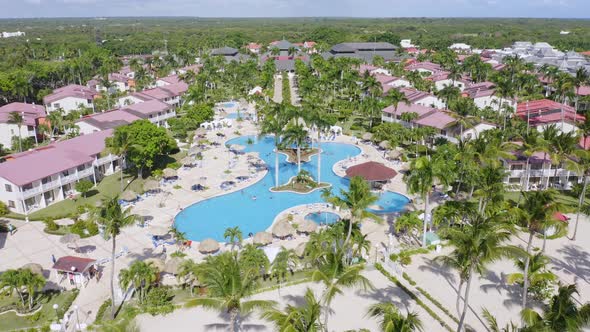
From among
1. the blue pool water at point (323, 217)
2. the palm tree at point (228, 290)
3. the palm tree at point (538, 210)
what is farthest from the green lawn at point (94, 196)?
the palm tree at point (538, 210)

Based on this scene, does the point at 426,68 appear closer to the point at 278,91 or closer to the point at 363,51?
the point at 278,91

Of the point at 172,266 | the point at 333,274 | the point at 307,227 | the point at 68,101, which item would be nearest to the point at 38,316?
the point at 172,266

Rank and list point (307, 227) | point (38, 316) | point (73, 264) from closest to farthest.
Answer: point (38, 316), point (73, 264), point (307, 227)

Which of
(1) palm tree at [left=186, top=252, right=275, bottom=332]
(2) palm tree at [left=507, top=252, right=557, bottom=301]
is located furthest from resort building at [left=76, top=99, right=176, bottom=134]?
(2) palm tree at [left=507, top=252, right=557, bottom=301]

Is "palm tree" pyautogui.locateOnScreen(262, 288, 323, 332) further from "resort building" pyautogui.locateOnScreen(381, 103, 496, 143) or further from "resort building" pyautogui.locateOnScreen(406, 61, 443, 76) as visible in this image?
"resort building" pyautogui.locateOnScreen(406, 61, 443, 76)

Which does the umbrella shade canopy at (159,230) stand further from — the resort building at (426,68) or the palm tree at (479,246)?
the resort building at (426,68)
